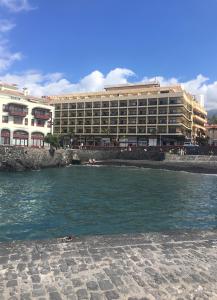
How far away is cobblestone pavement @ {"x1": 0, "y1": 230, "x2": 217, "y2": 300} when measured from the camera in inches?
336

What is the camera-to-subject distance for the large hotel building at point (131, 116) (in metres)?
118

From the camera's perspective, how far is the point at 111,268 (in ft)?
32.7

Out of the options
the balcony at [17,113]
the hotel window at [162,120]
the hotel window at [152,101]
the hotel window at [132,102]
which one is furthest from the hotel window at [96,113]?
the balcony at [17,113]

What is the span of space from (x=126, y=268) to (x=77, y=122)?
419 ft

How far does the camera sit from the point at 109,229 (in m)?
21.3

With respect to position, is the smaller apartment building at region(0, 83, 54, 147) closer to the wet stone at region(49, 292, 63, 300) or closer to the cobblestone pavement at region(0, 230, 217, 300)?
the cobblestone pavement at region(0, 230, 217, 300)

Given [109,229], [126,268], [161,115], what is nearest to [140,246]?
[126,268]

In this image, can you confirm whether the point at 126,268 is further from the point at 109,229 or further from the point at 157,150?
the point at 157,150

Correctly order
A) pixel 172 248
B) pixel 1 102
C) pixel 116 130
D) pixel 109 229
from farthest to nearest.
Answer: pixel 116 130 → pixel 1 102 → pixel 109 229 → pixel 172 248

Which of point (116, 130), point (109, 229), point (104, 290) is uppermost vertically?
point (116, 130)

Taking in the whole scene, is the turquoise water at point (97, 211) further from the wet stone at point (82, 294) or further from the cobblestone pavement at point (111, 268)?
the wet stone at point (82, 294)

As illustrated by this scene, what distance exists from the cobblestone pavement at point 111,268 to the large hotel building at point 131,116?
106873mm

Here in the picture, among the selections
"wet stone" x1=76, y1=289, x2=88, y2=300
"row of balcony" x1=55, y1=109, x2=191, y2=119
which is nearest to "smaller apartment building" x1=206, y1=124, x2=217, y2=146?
"row of balcony" x1=55, y1=109, x2=191, y2=119

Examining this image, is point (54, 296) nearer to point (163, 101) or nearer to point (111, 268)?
point (111, 268)
